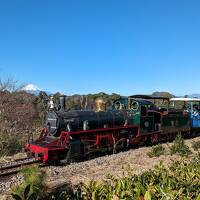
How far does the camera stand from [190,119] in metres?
23.7

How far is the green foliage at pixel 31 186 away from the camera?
621cm

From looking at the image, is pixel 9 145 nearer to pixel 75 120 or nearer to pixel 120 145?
pixel 75 120

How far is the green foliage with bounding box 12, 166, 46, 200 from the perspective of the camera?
20.4 feet

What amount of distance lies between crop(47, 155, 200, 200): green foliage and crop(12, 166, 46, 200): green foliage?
0.65m

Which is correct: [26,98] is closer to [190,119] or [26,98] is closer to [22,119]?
[22,119]

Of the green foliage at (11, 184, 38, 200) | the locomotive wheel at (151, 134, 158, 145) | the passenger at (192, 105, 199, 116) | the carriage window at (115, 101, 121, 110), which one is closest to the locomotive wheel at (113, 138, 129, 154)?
the locomotive wheel at (151, 134, 158, 145)

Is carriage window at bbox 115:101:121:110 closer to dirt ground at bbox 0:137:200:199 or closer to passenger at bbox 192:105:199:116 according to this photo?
dirt ground at bbox 0:137:200:199

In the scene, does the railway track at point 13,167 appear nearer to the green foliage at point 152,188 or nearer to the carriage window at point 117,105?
the green foliage at point 152,188

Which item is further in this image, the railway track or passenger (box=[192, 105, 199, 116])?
passenger (box=[192, 105, 199, 116])

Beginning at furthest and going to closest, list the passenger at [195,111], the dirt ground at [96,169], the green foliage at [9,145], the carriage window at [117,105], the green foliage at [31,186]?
the passenger at [195,111]
the carriage window at [117,105]
the green foliage at [9,145]
the dirt ground at [96,169]
the green foliage at [31,186]

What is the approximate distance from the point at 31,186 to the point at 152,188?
2.51 metres

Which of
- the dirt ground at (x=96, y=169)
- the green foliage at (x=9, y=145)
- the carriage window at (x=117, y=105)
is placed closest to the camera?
the dirt ground at (x=96, y=169)

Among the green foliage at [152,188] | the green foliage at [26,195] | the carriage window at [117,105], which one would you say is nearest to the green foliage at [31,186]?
the green foliage at [26,195]

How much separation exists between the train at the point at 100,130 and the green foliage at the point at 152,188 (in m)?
7.99
